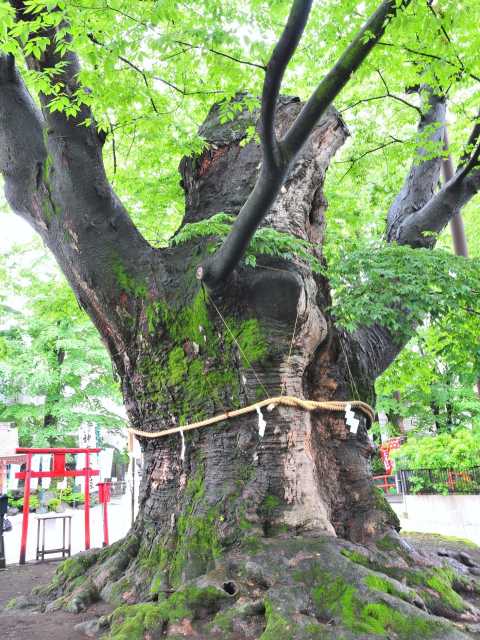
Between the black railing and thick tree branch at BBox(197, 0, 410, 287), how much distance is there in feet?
26.9

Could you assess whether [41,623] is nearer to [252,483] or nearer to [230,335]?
[252,483]

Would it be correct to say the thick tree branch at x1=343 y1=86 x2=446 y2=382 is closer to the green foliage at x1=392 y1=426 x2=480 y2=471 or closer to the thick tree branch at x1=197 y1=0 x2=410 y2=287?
the thick tree branch at x1=197 y1=0 x2=410 y2=287

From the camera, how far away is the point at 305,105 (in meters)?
2.95

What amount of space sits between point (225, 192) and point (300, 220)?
864 millimetres

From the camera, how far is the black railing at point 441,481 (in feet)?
31.1

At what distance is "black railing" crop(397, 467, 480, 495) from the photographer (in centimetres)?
948

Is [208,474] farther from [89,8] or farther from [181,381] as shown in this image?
[89,8]

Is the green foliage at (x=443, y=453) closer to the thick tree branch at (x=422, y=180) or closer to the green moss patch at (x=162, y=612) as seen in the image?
the thick tree branch at (x=422, y=180)

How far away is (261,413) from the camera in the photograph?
4.00 metres


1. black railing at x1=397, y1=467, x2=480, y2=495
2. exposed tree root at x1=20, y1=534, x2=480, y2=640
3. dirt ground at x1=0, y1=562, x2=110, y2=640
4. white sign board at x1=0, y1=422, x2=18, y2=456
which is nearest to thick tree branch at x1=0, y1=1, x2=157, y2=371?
dirt ground at x1=0, y1=562, x2=110, y2=640

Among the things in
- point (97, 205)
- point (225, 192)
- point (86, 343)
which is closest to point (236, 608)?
point (97, 205)

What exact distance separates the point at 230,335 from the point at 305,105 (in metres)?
2.02

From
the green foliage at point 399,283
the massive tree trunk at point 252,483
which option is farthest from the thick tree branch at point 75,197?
the green foliage at point 399,283

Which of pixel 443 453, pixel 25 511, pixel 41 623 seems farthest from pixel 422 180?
pixel 25 511
